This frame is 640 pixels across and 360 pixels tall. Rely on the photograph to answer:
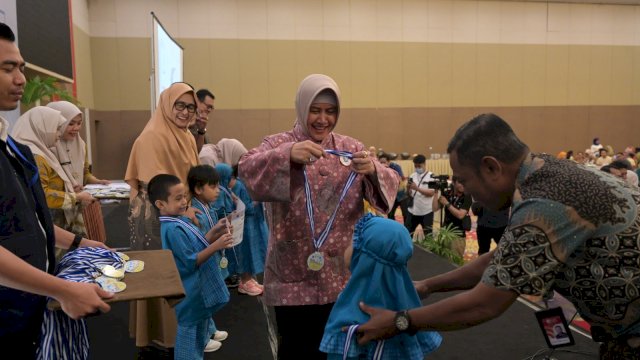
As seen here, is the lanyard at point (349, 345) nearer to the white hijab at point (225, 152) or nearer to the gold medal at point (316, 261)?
the gold medal at point (316, 261)

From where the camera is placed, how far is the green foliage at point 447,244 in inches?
215

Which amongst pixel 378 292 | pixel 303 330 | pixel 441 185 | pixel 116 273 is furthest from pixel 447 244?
pixel 116 273

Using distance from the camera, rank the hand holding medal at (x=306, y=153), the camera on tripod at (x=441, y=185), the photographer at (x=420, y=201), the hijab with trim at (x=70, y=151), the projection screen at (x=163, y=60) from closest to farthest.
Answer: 1. the hand holding medal at (x=306, y=153)
2. the hijab with trim at (x=70, y=151)
3. the projection screen at (x=163, y=60)
4. the camera on tripod at (x=441, y=185)
5. the photographer at (x=420, y=201)

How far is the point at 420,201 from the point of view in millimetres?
5895

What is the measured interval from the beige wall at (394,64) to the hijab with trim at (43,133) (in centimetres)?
865

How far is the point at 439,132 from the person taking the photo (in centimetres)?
1281

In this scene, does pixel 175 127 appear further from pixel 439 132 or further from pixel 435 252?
pixel 439 132

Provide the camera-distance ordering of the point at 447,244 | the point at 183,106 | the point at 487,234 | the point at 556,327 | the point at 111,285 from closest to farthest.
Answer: the point at 111,285 → the point at 556,327 → the point at 183,106 → the point at 487,234 → the point at 447,244

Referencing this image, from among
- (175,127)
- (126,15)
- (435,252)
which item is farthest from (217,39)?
(175,127)

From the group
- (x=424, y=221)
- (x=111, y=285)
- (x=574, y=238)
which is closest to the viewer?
(x=574, y=238)

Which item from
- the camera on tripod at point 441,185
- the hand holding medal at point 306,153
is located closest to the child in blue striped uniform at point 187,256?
the hand holding medal at point 306,153

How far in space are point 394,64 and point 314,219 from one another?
11287 millimetres

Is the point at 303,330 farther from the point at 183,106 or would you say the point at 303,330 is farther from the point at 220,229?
the point at 183,106

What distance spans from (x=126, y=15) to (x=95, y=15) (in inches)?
25.8
